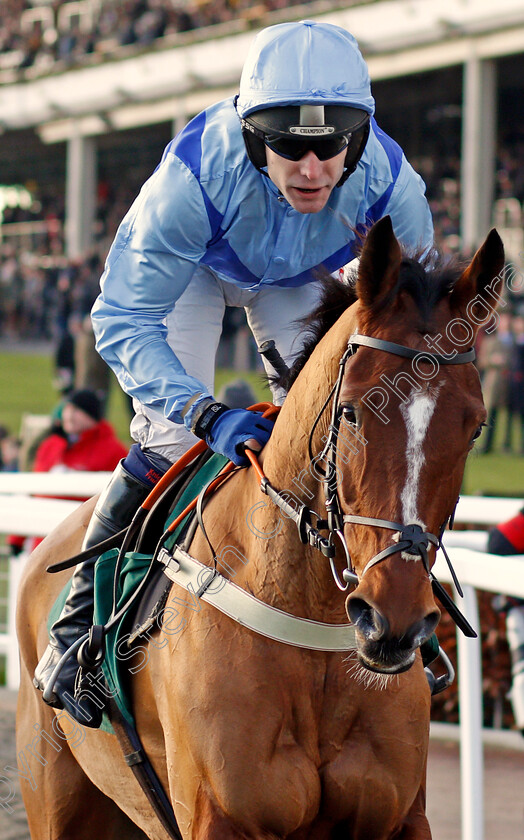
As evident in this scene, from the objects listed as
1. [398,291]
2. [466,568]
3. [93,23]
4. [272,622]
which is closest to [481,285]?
[398,291]

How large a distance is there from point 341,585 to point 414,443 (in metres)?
0.34

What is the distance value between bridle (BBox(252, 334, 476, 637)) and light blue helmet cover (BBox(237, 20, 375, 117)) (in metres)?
0.71

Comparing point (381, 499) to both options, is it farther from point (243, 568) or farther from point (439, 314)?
point (243, 568)

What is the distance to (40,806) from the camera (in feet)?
10.8

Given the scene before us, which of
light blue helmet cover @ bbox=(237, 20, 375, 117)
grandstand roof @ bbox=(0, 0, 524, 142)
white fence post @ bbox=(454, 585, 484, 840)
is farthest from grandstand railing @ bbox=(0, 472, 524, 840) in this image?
grandstand roof @ bbox=(0, 0, 524, 142)

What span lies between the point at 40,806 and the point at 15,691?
253cm

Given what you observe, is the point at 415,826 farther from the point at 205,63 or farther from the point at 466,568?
the point at 205,63

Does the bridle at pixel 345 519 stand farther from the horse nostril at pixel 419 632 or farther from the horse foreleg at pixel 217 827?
the horse foreleg at pixel 217 827

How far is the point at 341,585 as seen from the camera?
2125 mm

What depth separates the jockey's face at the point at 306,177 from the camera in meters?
2.54

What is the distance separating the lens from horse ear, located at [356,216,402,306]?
2.08m

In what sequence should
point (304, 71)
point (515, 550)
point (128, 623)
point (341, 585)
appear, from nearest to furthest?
point (341, 585) → point (304, 71) → point (128, 623) → point (515, 550)

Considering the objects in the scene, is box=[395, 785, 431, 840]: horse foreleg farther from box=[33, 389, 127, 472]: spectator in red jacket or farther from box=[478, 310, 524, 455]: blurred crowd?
box=[478, 310, 524, 455]: blurred crowd

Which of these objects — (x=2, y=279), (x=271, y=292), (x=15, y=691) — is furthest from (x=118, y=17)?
(x=271, y=292)
